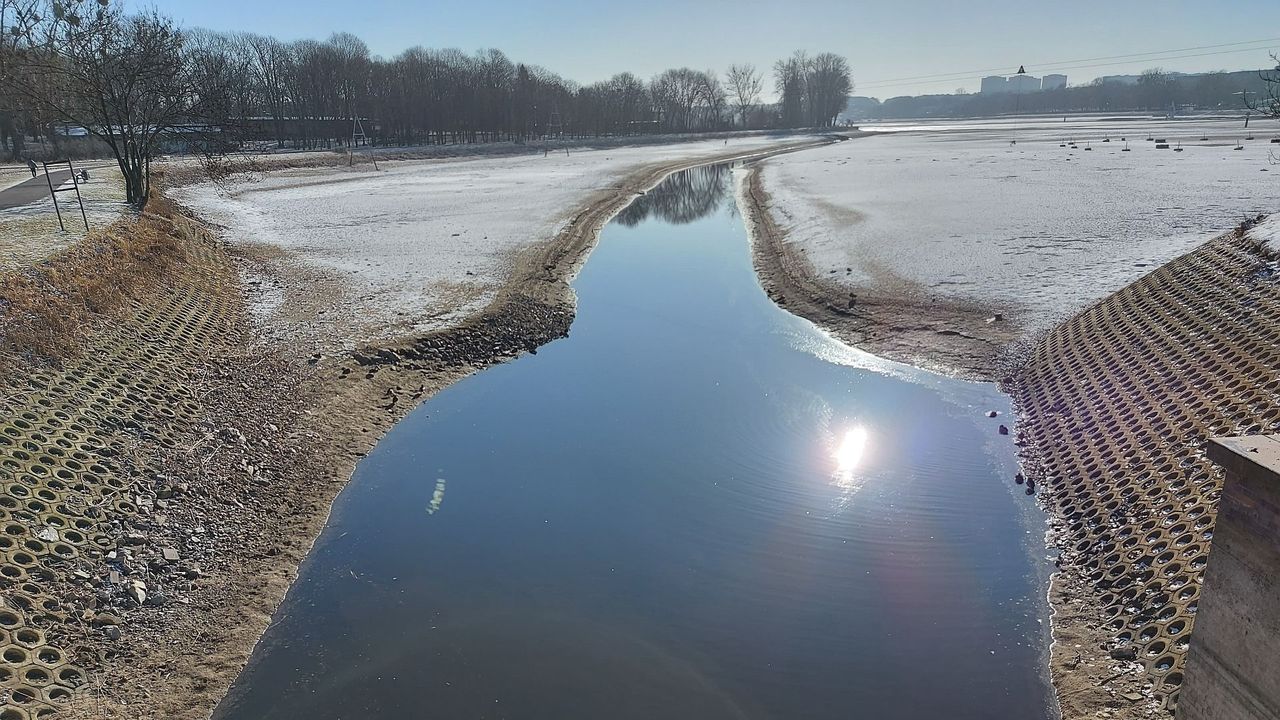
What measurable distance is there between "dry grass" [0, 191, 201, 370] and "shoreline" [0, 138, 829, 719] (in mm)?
363

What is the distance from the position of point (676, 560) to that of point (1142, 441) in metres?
7.01

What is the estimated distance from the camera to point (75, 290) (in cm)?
→ 1345

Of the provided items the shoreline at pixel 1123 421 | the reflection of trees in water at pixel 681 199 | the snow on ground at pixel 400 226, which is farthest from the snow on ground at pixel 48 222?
the reflection of trees in water at pixel 681 199

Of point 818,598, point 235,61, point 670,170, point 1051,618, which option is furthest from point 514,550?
point 235,61

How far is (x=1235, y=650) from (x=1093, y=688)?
2.37 meters

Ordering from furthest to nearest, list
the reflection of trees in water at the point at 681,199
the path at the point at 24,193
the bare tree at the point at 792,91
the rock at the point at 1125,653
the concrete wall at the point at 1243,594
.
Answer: the bare tree at the point at 792,91 → the reflection of trees in water at the point at 681,199 → the path at the point at 24,193 → the rock at the point at 1125,653 → the concrete wall at the point at 1243,594

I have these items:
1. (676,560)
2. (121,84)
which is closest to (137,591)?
(676,560)

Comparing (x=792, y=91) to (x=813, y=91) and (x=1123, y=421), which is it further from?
(x=1123, y=421)

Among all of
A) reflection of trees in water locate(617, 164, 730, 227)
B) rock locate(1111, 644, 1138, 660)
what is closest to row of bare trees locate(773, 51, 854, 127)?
reflection of trees in water locate(617, 164, 730, 227)

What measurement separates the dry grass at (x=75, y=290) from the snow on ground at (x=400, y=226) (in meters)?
3.03

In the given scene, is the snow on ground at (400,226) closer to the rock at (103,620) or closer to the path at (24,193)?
the path at (24,193)

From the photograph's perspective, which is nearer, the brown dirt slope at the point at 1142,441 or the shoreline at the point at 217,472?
the brown dirt slope at the point at 1142,441

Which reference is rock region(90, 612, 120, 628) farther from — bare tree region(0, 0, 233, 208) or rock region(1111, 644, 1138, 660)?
bare tree region(0, 0, 233, 208)

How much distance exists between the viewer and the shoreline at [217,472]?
24.4 ft
